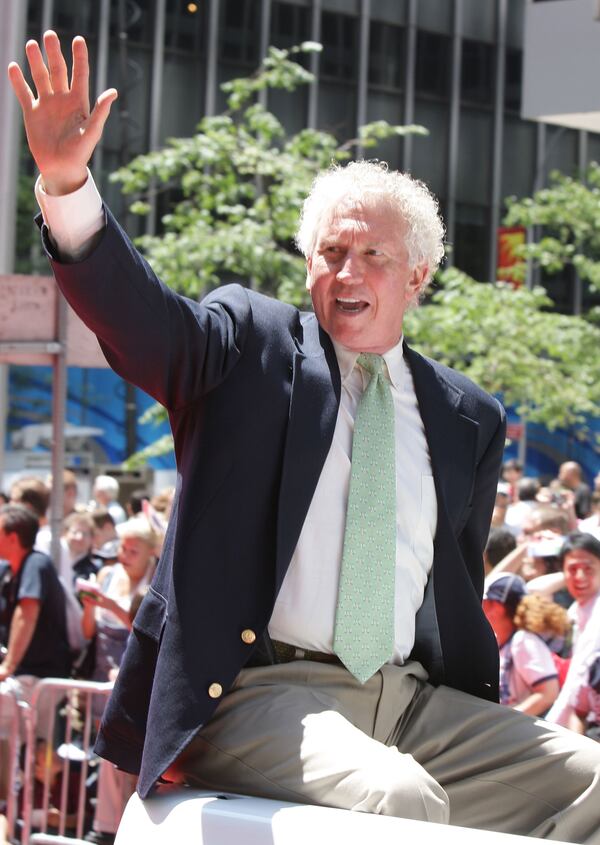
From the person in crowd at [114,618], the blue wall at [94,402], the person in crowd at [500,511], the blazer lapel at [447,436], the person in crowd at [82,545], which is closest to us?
the blazer lapel at [447,436]

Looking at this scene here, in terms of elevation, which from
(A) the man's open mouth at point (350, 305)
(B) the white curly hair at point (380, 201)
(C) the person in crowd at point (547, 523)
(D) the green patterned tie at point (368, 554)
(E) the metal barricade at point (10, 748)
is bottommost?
(E) the metal barricade at point (10, 748)

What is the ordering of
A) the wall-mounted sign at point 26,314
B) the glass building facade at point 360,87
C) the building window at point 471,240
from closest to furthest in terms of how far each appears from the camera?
the wall-mounted sign at point 26,314 < the glass building facade at point 360,87 < the building window at point 471,240

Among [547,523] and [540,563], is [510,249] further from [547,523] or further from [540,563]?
[540,563]

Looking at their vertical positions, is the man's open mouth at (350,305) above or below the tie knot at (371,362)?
above

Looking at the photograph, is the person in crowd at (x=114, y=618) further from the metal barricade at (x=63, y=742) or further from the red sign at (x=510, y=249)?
the red sign at (x=510, y=249)

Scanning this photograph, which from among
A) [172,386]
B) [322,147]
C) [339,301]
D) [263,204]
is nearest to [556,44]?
[339,301]

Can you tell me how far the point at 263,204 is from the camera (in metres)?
18.9

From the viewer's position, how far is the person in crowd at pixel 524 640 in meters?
6.88

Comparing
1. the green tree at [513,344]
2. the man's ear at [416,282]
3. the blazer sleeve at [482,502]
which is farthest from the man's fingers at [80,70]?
the green tree at [513,344]

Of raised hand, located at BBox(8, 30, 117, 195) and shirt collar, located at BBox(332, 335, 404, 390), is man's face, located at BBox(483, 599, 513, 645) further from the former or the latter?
raised hand, located at BBox(8, 30, 117, 195)

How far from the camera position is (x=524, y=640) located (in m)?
7.04

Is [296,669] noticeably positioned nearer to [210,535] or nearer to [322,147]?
[210,535]

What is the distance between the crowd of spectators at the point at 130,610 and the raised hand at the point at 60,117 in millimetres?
4311

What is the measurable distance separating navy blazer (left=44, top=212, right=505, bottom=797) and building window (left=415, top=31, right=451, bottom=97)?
32421mm
